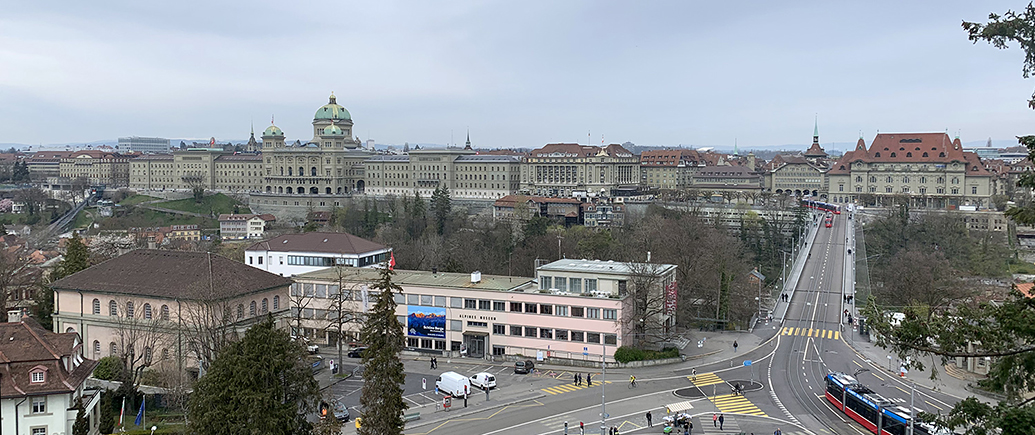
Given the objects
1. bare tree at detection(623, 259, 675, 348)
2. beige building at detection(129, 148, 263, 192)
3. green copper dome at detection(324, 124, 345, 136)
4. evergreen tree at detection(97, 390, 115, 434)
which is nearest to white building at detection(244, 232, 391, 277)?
bare tree at detection(623, 259, 675, 348)

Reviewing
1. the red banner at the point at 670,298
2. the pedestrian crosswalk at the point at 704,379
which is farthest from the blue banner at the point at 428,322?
the pedestrian crosswalk at the point at 704,379

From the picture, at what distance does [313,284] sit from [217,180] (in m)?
139

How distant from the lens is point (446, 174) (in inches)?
6166

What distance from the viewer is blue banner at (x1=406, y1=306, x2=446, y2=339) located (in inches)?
1994

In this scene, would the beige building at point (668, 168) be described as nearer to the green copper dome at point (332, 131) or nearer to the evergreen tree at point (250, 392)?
the green copper dome at point (332, 131)

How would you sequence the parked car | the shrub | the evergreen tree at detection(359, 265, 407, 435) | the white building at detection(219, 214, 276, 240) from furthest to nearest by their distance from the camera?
1. the white building at detection(219, 214, 276, 240)
2. the parked car
3. the shrub
4. the evergreen tree at detection(359, 265, 407, 435)

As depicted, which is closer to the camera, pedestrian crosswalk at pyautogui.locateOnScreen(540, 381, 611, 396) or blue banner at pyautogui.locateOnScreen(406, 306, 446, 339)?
pedestrian crosswalk at pyautogui.locateOnScreen(540, 381, 611, 396)

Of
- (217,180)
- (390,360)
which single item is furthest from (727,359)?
(217,180)

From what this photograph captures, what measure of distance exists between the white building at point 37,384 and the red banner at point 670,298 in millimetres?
32387

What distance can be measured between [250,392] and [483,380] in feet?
56.7

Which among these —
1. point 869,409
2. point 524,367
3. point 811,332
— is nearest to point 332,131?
point 811,332

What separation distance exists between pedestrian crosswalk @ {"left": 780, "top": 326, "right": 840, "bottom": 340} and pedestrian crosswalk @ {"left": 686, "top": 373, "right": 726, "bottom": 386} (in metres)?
12.9

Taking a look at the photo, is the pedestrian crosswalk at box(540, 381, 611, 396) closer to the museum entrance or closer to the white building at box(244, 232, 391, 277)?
the museum entrance

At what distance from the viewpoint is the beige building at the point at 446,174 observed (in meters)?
153
